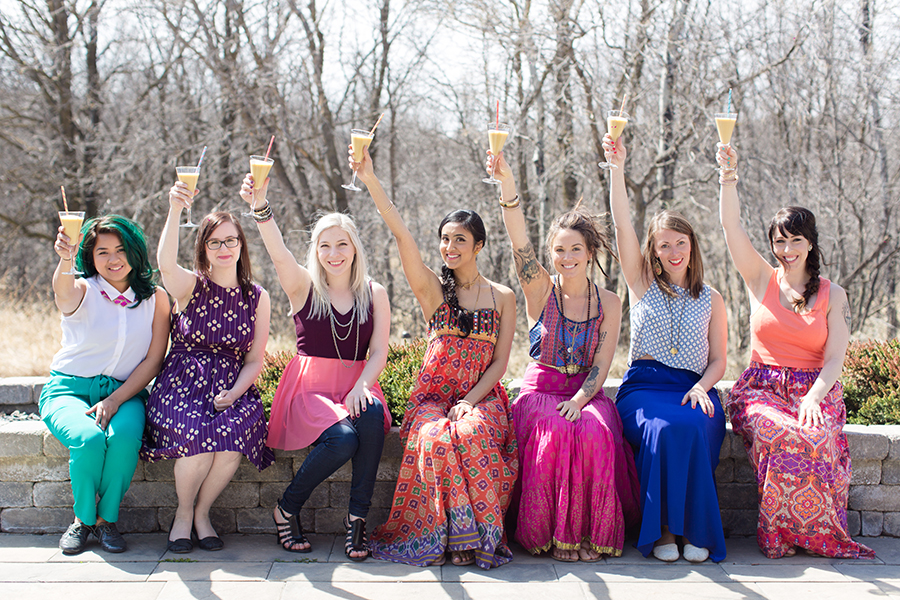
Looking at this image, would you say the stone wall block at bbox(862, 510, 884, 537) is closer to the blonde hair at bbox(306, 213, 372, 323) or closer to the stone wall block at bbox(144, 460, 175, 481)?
the blonde hair at bbox(306, 213, 372, 323)

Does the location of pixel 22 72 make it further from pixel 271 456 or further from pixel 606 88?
pixel 271 456

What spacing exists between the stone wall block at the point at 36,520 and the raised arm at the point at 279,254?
1.46 m

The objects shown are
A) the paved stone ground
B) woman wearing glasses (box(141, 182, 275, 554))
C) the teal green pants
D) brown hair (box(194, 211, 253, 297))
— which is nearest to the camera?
the paved stone ground

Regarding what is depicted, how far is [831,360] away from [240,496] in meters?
2.89

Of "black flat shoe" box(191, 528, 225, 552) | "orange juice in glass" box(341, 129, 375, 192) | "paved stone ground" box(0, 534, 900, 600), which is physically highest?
"orange juice in glass" box(341, 129, 375, 192)

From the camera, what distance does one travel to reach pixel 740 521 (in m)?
3.65

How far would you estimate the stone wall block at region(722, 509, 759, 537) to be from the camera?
3.64 meters

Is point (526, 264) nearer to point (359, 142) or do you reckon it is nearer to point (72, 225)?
point (359, 142)

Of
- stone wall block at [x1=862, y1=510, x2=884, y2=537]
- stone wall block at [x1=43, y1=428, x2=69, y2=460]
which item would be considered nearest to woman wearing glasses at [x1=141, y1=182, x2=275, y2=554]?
stone wall block at [x1=43, y1=428, x2=69, y2=460]

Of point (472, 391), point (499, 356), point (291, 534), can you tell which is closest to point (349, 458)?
point (291, 534)

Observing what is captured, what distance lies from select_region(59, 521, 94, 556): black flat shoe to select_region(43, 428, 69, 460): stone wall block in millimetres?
354

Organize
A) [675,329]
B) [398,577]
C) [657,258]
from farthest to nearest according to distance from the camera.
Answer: [657,258] < [675,329] < [398,577]

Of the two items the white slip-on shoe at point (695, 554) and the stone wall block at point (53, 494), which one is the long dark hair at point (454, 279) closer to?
the white slip-on shoe at point (695, 554)

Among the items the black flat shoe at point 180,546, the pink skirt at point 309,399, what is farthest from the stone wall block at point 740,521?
the black flat shoe at point 180,546
